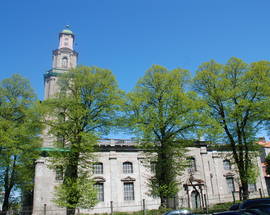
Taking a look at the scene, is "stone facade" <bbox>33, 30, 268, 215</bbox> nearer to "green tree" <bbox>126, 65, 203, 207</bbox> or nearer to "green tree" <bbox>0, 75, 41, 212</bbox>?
"green tree" <bbox>0, 75, 41, 212</bbox>

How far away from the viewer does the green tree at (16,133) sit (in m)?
23.4

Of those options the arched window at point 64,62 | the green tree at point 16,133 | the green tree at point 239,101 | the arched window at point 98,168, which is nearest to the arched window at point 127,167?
the arched window at point 98,168

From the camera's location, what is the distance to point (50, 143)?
32594 millimetres

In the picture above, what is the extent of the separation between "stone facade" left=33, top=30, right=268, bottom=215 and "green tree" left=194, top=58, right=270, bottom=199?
470 cm

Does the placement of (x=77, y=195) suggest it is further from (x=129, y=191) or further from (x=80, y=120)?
(x=129, y=191)


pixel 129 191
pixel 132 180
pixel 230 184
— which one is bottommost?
pixel 129 191

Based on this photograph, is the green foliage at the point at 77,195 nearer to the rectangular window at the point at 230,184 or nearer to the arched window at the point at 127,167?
the arched window at the point at 127,167

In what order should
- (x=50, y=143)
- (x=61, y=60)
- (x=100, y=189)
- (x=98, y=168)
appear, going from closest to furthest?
(x=100, y=189), (x=98, y=168), (x=50, y=143), (x=61, y=60)

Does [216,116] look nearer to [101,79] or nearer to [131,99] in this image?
[131,99]

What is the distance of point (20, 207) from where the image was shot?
31.6 m

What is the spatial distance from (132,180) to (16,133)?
15796 mm

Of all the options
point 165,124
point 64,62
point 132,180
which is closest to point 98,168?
point 132,180

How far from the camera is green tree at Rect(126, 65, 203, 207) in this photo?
2208 cm

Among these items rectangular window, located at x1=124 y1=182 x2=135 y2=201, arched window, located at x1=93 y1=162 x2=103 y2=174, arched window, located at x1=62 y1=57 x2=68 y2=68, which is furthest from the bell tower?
rectangular window, located at x1=124 y1=182 x2=135 y2=201
